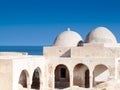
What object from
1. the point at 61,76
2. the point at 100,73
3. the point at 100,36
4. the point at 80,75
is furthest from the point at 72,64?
the point at 100,36

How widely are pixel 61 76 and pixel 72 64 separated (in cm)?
285

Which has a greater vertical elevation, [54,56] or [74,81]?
[54,56]

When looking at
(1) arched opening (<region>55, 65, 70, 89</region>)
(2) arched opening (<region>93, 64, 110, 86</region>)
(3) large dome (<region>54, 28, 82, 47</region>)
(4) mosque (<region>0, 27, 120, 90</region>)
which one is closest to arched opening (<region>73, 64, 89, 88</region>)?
(4) mosque (<region>0, 27, 120, 90</region>)

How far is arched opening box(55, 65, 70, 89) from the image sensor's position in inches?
975

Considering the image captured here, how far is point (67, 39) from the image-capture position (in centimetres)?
2664

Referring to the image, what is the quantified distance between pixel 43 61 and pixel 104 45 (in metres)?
5.18

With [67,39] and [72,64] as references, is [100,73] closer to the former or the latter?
[72,64]

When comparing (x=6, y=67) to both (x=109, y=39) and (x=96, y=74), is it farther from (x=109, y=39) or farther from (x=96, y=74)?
(x=109, y=39)

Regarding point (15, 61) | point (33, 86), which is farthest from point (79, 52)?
point (15, 61)

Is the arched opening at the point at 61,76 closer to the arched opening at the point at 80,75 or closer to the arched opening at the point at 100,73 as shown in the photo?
the arched opening at the point at 80,75

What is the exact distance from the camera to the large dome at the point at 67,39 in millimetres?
26461

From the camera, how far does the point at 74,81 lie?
2392 centimetres

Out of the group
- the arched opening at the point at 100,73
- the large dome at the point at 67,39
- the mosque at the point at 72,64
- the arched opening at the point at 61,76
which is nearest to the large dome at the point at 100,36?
the mosque at the point at 72,64

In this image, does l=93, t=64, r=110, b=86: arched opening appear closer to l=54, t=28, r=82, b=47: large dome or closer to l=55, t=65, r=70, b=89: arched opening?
l=55, t=65, r=70, b=89: arched opening
